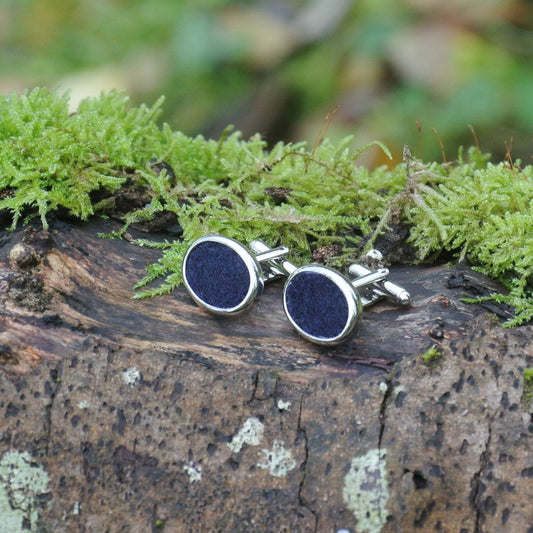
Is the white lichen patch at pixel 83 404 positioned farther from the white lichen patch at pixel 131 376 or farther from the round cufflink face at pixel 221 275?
the round cufflink face at pixel 221 275

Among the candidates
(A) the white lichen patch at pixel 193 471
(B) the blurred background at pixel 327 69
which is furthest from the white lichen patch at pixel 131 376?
(B) the blurred background at pixel 327 69

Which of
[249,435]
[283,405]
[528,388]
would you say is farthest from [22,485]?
[528,388]

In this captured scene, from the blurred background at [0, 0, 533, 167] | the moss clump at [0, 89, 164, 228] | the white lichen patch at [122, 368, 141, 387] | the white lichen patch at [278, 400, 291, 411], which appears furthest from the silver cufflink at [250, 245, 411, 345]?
the blurred background at [0, 0, 533, 167]

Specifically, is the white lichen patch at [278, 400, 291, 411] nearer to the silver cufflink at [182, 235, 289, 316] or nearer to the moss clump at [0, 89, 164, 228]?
the silver cufflink at [182, 235, 289, 316]

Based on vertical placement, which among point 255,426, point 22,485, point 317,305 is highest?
point 317,305

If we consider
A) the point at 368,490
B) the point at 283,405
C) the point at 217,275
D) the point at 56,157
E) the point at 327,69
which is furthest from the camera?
the point at 327,69

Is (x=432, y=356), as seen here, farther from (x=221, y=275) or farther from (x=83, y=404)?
(x=83, y=404)
